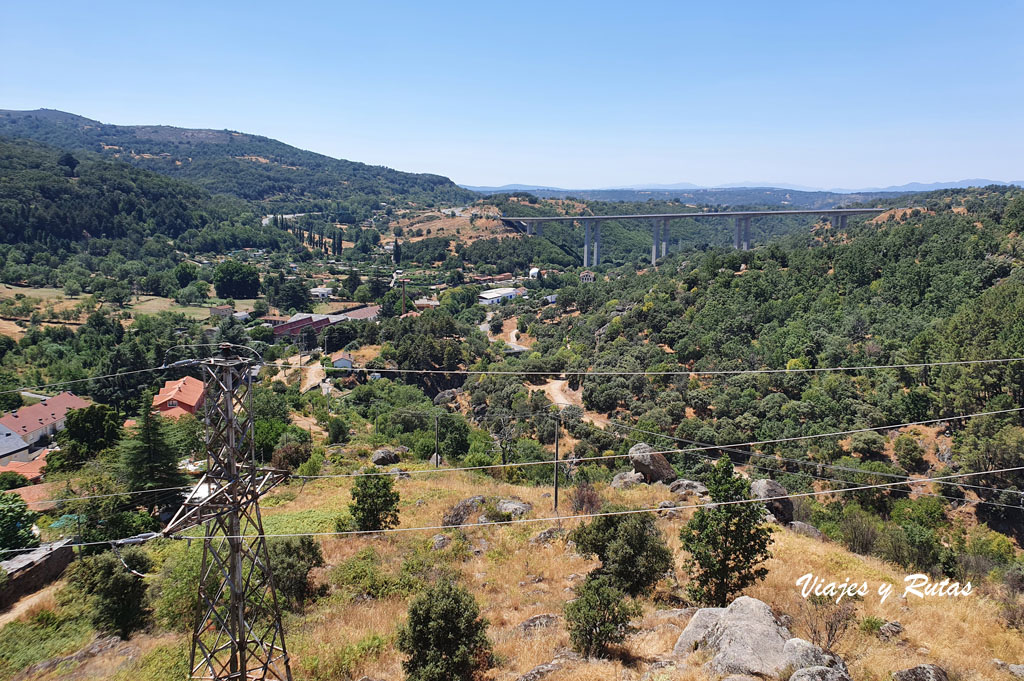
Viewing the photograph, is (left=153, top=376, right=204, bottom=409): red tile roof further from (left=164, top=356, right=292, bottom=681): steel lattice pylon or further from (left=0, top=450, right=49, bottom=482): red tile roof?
(left=164, top=356, right=292, bottom=681): steel lattice pylon

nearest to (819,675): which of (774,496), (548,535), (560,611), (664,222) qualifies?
(560,611)

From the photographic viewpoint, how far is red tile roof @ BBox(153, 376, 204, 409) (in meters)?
40.3

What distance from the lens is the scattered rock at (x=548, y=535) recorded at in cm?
1864

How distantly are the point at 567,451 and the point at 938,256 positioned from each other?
34246 millimetres

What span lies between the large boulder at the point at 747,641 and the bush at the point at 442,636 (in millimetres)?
4365

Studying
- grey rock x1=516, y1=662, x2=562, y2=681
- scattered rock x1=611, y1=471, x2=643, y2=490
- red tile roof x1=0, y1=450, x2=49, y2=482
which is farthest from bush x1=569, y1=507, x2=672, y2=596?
red tile roof x1=0, y1=450, x2=49, y2=482

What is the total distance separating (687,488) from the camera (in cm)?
2328

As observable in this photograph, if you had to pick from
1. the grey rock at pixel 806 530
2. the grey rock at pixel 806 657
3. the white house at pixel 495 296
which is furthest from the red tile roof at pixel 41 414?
the white house at pixel 495 296

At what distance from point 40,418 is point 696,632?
44607mm

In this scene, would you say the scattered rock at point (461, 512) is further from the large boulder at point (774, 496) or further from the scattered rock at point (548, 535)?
the large boulder at point (774, 496)

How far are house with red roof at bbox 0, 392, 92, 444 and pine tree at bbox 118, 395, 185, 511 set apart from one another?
778 inches

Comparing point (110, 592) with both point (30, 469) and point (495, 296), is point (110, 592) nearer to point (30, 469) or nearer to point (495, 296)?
point (30, 469)

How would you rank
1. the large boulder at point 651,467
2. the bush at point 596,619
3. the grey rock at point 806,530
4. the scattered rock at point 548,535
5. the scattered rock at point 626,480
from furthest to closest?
the large boulder at point 651,467 → the scattered rock at point 626,480 → the grey rock at point 806,530 → the scattered rock at point 548,535 → the bush at point 596,619

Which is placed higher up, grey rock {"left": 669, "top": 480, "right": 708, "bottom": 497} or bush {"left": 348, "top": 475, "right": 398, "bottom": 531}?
bush {"left": 348, "top": 475, "right": 398, "bottom": 531}
